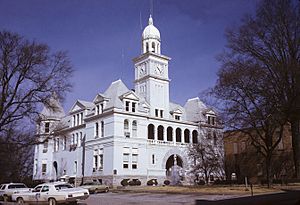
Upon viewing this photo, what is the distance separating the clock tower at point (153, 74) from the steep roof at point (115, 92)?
4.73m

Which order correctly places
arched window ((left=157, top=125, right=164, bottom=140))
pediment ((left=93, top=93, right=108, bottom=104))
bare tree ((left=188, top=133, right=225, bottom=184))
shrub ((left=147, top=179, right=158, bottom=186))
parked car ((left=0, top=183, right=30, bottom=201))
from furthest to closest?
arched window ((left=157, top=125, right=164, bottom=140)) → pediment ((left=93, top=93, right=108, bottom=104)) → bare tree ((left=188, top=133, right=225, bottom=184)) → shrub ((left=147, top=179, right=158, bottom=186)) → parked car ((left=0, top=183, right=30, bottom=201))

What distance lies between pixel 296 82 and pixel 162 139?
3685 centimetres

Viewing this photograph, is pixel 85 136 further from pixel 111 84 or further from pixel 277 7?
pixel 277 7

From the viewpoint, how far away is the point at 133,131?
186 ft

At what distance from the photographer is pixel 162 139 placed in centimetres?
6309

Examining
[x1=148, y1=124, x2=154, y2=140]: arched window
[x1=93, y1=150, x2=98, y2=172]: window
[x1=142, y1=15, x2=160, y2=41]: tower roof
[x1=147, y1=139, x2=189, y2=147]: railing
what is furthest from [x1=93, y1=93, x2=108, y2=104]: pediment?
[x1=142, y1=15, x2=160, y2=41]: tower roof

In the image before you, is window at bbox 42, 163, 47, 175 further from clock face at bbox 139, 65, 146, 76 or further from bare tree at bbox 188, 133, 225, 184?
bare tree at bbox 188, 133, 225, 184

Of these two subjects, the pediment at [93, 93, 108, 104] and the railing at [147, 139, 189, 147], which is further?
the railing at [147, 139, 189, 147]

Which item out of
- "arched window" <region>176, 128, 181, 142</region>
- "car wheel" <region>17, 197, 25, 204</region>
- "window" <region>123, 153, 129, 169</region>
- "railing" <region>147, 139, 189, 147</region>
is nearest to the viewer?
"car wheel" <region>17, 197, 25, 204</region>

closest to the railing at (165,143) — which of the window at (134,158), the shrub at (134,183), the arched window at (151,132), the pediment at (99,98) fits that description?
the arched window at (151,132)

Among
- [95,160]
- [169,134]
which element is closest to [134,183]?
[95,160]

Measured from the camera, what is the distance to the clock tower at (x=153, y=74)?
6175 cm

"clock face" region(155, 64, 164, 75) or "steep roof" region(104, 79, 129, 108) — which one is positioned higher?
"clock face" region(155, 64, 164, 75)

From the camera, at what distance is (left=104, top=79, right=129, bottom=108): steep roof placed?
182 ft
